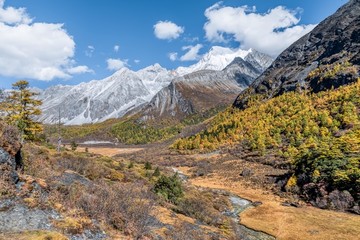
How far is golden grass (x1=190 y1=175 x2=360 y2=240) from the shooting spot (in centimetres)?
2367

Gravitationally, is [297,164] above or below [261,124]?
below

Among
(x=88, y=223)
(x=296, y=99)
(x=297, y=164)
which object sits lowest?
(x=297, y=164)

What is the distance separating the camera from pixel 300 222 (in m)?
27.0

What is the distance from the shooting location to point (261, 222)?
1103 inches

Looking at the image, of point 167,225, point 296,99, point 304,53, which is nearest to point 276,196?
point 167,225

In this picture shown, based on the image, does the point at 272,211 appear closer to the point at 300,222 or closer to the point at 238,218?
the point at 238,218

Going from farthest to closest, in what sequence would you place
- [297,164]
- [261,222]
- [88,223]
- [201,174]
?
[201,174]
[297,164]
[261,222]
[88,223]

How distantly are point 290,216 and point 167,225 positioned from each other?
59.2 ft

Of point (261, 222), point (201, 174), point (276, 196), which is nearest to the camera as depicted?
point (261, 222)

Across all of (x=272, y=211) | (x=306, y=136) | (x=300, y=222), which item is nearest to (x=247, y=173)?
(x=272, y=211)

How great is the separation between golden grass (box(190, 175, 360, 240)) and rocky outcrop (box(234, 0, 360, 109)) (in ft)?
247

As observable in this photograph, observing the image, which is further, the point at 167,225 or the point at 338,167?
the point at 338,167

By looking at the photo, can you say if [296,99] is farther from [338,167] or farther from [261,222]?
[261,222]

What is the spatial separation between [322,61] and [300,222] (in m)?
114
